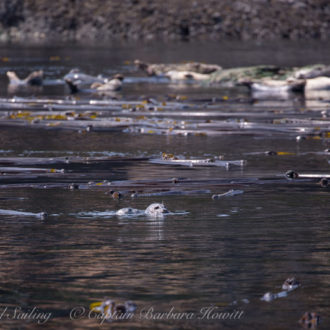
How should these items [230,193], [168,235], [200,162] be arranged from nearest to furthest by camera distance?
1. [168,235]
2. [230,193]
3. [200,162]

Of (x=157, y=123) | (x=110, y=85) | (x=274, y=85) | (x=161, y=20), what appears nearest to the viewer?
(x=157, y=123)

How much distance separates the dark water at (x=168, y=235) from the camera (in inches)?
325

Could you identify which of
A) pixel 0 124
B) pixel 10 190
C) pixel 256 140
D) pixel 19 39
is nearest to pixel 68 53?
pixel 19 39

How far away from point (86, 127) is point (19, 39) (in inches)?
2819

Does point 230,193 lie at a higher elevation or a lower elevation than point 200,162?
higher

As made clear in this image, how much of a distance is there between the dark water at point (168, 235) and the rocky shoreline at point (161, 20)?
246 feet

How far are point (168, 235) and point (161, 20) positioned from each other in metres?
85.9

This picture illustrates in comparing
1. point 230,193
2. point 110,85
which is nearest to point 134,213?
point 230,193

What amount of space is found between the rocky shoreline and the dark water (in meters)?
74.8

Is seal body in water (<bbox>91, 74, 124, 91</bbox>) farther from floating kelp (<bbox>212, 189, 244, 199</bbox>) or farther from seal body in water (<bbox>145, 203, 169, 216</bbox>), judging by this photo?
seal body in water (<bbox>145, 203, 169, 216</bbox>)

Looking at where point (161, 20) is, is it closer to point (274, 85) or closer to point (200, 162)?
point (274, 85)

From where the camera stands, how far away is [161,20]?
314 feet

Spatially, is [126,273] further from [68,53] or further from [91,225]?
[68,53]

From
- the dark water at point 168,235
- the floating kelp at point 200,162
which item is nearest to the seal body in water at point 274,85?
the dark water at point 168,235
